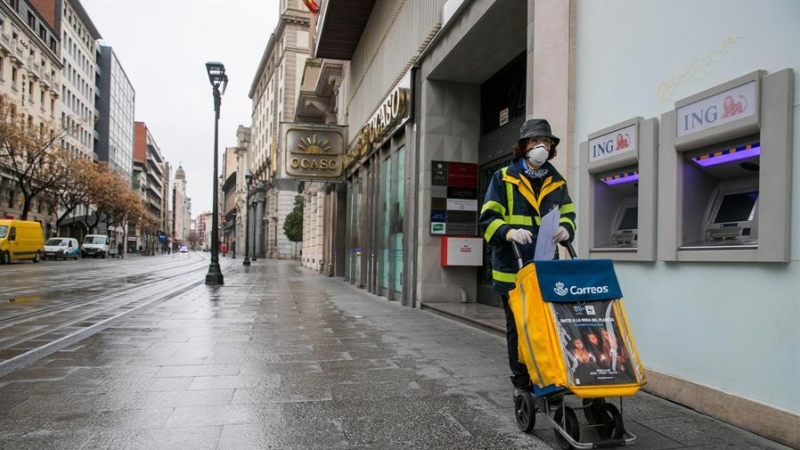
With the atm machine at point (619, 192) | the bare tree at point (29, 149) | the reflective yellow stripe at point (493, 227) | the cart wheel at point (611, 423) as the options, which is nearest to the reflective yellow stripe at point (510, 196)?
the reflective yellow stripe at point (493, 227)

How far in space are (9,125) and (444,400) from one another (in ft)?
133

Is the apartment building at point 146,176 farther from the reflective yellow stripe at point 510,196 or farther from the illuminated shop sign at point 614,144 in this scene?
the reflective yellow stripe at point 510,196

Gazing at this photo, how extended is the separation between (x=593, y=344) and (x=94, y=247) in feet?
191

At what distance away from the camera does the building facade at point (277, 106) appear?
204 feet

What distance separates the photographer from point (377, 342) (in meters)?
7.49

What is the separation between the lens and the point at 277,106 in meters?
66.1

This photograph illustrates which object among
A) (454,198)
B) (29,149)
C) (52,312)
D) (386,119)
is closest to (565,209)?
(454,198)

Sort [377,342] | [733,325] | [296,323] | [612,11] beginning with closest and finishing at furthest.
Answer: [733,325] < [612,11] < [377,342] < [296,323]

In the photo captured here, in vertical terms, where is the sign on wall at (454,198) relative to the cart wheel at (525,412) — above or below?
above

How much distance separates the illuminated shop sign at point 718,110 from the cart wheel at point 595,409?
88.3 inches

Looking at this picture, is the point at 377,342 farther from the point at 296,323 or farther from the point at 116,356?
the point at 116,356

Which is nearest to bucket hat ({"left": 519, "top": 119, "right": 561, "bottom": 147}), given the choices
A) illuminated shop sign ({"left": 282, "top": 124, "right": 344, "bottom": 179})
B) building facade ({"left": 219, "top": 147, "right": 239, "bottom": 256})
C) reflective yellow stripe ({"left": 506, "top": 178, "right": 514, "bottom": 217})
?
reflective yellow stripe ({"left": 506, "top": 178, "right": 514, "bottom": 217})

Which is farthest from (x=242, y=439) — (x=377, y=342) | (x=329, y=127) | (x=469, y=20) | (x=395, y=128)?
(x=329, y=127)

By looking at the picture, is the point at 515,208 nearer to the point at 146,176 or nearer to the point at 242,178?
the point at 242,178
